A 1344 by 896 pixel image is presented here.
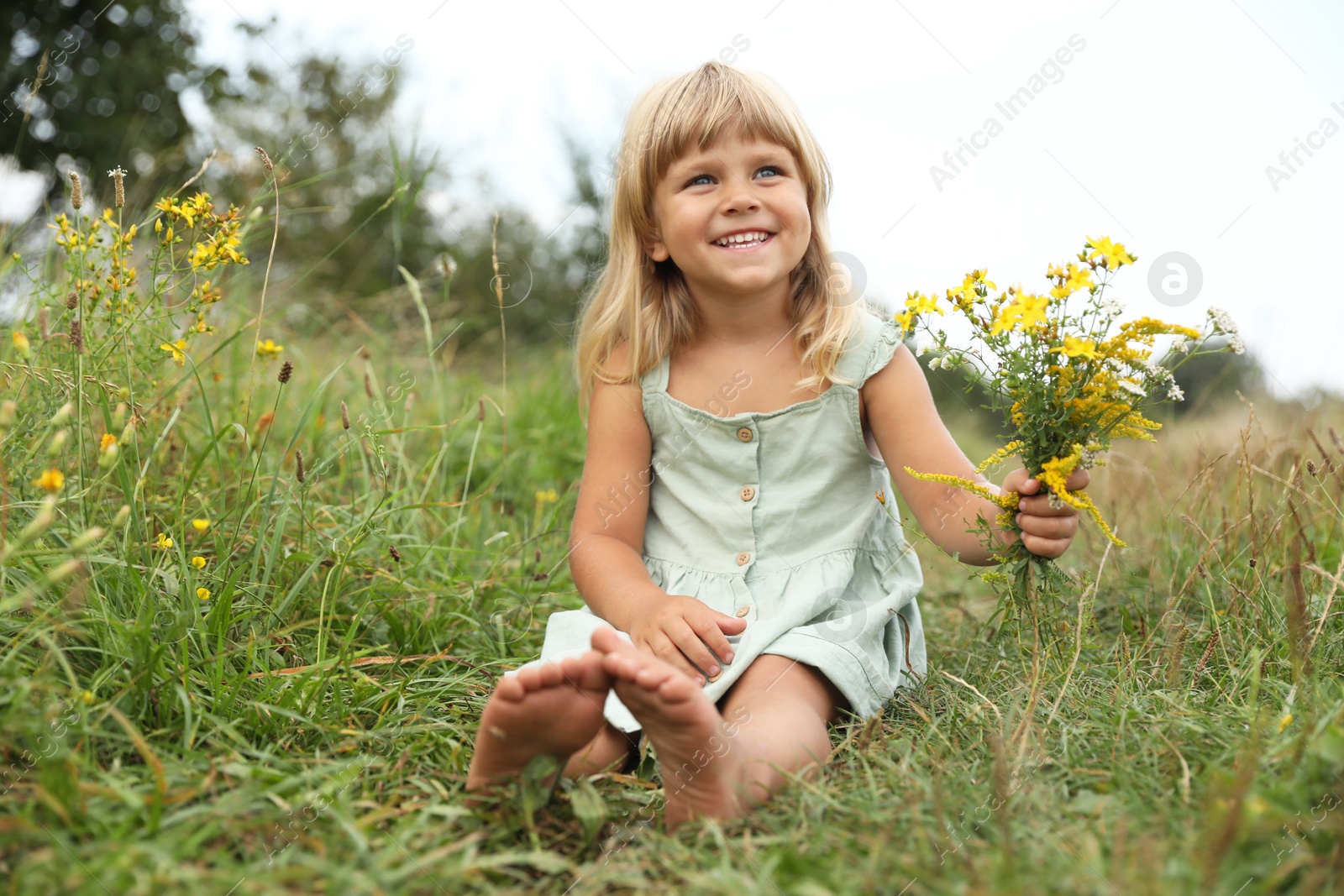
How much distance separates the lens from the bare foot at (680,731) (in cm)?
130

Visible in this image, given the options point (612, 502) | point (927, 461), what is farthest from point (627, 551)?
point (927, 461)

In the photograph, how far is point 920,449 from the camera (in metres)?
1.97

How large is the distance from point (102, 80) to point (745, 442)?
7.65 metres

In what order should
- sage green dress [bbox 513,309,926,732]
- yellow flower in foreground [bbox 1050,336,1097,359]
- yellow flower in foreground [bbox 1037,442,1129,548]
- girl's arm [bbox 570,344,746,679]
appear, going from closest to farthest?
yellow flower in foreground [bbox 1050,336,1097,359], yellow flower in foreground [bbox 1037,442,1129,548], girl's arm [bbox 570,344,746,679], sage green dress [bbox 513,309,926,732]

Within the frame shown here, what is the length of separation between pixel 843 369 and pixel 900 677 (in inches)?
26.8

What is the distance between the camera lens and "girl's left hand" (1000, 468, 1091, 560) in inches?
62.9

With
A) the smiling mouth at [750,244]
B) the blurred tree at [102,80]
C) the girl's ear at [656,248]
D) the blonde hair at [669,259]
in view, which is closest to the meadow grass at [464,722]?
the blonde hair at [669,259]

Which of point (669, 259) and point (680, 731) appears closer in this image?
point (680, 731)

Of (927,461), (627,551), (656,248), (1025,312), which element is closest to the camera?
(1025,312)

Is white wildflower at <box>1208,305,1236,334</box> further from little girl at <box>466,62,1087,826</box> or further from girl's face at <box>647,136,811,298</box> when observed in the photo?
girl's face at <box>647,136,811,298</box>

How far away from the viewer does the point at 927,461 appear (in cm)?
195

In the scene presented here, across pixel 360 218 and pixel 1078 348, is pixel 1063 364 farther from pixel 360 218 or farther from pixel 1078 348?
pixel 360 218

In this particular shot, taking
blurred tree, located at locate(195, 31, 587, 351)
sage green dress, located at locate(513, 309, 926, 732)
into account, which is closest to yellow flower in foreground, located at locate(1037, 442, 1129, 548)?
sage green dress, located at locate(513, 309, 926, 732)

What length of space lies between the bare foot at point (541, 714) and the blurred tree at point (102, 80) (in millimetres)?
6766
